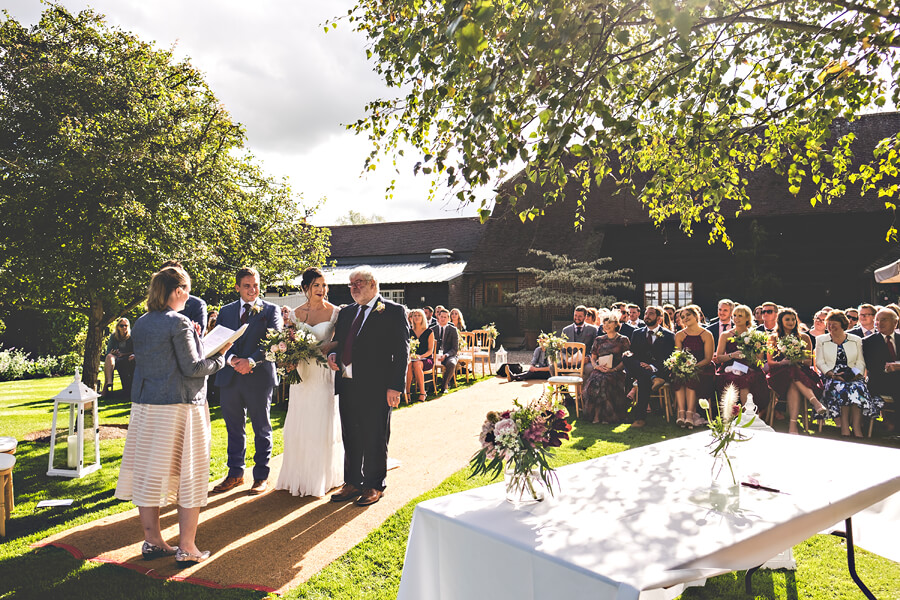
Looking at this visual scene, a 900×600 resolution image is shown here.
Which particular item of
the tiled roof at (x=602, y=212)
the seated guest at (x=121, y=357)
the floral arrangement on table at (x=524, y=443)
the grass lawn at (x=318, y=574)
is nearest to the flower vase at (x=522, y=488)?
the floral arrangement on table at (x=524, y=443)

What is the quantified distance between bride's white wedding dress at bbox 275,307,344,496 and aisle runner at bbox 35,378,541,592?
17 cm

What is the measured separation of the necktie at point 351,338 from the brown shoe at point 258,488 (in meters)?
1.65

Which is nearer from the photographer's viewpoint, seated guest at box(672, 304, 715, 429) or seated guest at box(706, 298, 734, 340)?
seated guest at box(672, 304, 715, 429)

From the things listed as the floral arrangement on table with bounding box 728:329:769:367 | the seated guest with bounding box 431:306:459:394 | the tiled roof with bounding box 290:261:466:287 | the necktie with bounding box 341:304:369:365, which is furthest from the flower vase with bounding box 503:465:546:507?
the tiled roof with bounding box 290:261:466:287

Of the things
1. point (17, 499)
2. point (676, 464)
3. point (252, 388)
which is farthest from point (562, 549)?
point (17, 499)

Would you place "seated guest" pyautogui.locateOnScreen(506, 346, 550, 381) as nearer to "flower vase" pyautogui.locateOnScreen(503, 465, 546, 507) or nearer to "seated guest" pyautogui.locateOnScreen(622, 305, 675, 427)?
"seated guest" pyautogui.locateOnScreen(622, 305, 675, 427)

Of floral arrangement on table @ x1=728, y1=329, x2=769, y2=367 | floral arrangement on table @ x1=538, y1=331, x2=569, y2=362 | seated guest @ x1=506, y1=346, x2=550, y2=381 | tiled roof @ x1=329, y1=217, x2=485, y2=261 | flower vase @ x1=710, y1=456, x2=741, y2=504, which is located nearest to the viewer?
flower vase @ x1=710, y1=456, x2=741, y2=504

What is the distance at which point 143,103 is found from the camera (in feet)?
25.8

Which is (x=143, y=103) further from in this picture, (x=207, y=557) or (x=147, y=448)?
(x=207, y=557)

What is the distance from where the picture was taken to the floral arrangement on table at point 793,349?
7816 mm

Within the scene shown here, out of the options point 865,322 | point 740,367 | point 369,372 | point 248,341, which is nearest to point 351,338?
point 369,372

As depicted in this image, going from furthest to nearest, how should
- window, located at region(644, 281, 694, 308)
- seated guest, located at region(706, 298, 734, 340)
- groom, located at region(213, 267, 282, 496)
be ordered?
window, located at region(644, 281, 694, 308) < seated guest, located at region(706, 298, 734, 340) < groom, located at region(213, 267, 282, 496)

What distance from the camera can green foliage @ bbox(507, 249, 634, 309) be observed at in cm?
2205

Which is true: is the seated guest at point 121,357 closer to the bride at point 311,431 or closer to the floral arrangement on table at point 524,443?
the bride at point 311,431
